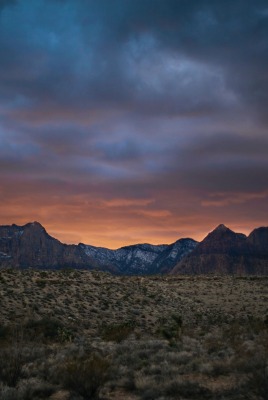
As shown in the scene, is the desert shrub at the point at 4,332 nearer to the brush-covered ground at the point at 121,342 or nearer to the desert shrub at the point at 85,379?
the brush-covered ground at the point at 121,342

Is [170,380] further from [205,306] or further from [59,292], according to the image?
[205,306]

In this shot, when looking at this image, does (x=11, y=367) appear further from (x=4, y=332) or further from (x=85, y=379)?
(x=4, y=332)

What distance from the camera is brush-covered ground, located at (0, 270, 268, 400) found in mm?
11727

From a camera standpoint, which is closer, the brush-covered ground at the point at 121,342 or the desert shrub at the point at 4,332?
the brush-covered ground at the point at 121,342

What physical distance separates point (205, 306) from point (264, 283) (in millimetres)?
27289

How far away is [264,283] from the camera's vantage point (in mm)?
73500

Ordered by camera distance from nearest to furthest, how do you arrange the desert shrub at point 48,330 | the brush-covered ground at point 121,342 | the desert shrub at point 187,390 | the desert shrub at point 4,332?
the desert shrub at point 187,390, the brush-covered ground at point 121,342, the desert shrub at point 4,332, the desert shrub at point 48,330

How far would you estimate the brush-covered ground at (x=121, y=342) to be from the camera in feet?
38.5

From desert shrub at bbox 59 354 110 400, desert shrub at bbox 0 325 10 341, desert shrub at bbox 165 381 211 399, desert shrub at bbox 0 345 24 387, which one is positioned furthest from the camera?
desert shrub at bbox 0 325 10 341

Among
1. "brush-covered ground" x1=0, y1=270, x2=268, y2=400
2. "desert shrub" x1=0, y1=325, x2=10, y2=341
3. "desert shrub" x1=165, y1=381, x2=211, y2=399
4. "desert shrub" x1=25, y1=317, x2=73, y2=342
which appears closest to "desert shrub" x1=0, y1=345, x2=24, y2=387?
"brush-covered ground" x1=0, y1=270, x2=268, y2=400

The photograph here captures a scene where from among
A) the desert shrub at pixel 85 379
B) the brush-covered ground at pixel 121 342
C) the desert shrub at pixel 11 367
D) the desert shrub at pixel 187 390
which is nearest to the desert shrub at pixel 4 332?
the brush-covered ground at pixel 121 342

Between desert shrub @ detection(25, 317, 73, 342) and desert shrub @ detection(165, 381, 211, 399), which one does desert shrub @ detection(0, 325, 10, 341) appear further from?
desert shrub @ detection(165, 381, 211, 399)

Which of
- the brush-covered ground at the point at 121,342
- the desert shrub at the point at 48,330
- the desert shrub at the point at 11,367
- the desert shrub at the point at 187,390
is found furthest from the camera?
the desert shrub at the point at 48,330

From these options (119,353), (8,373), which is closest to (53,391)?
(8,373)
